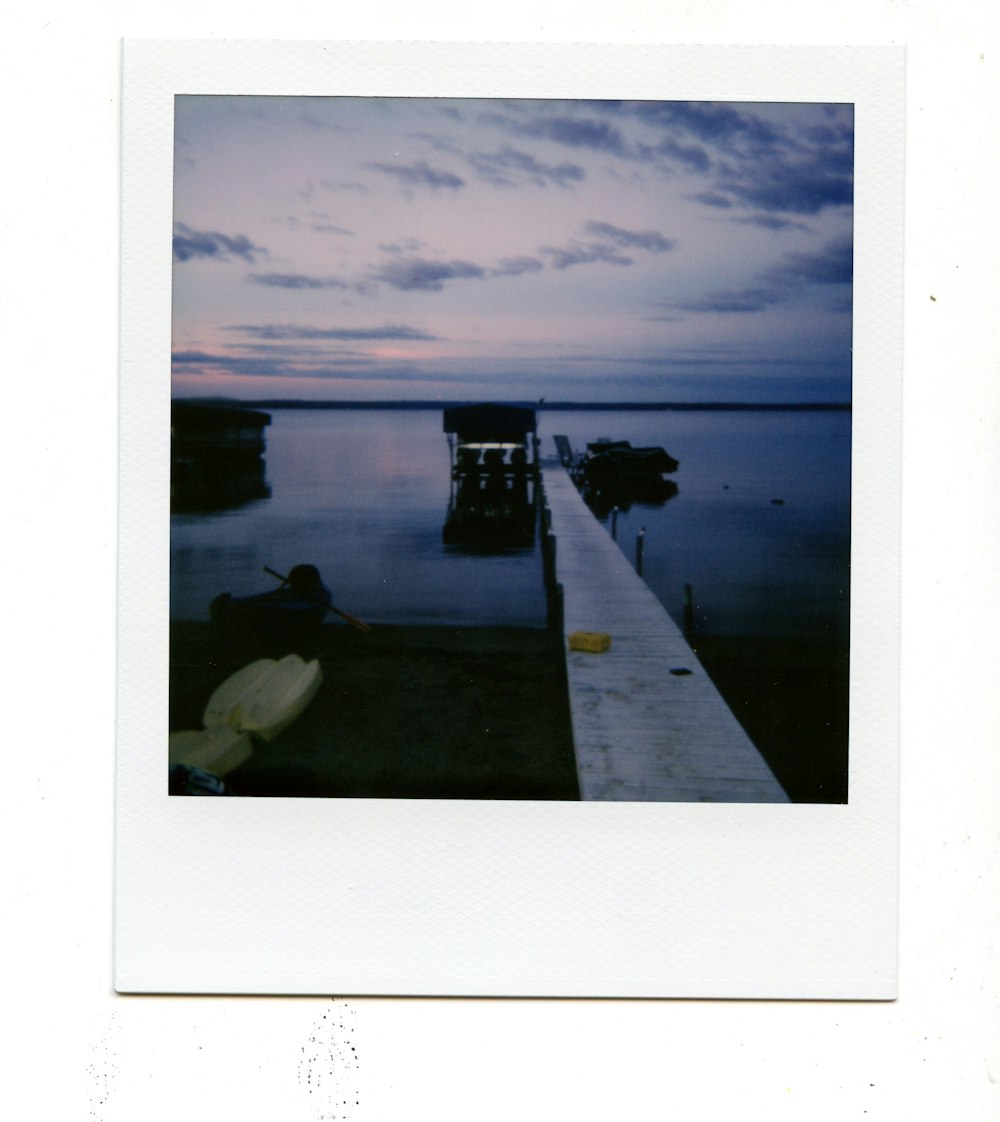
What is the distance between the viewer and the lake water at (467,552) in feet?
6.96

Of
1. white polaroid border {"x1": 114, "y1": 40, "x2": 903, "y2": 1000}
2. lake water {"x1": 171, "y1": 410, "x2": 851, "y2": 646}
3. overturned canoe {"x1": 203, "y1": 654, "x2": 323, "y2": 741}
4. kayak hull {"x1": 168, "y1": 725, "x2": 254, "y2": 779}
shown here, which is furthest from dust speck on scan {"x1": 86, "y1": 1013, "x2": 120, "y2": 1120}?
lake water {"x1": 171, "y1": 410, "x2": 851, "y2": 646}

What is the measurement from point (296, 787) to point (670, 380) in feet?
3.28

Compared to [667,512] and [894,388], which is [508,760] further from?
[894,388]

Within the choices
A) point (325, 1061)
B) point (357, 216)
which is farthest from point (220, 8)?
point (325, 1061)

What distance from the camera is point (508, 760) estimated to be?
7.00 feet

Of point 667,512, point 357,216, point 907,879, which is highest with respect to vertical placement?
point 357,216

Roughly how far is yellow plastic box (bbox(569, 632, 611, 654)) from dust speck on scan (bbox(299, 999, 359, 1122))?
78 centimetres

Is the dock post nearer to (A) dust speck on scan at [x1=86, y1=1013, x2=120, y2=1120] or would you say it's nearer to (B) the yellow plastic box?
(B) the yellow plastic box

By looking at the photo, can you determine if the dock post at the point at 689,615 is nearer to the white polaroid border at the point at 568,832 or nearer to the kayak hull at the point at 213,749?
the white polaroid border at the point at 568,832

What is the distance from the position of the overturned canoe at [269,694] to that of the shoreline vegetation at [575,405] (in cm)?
46

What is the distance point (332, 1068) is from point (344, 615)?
2.72 ft

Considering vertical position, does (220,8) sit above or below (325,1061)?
above

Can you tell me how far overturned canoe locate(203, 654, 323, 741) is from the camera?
2123 mm

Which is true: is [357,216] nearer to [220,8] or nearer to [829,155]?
[220,8]
